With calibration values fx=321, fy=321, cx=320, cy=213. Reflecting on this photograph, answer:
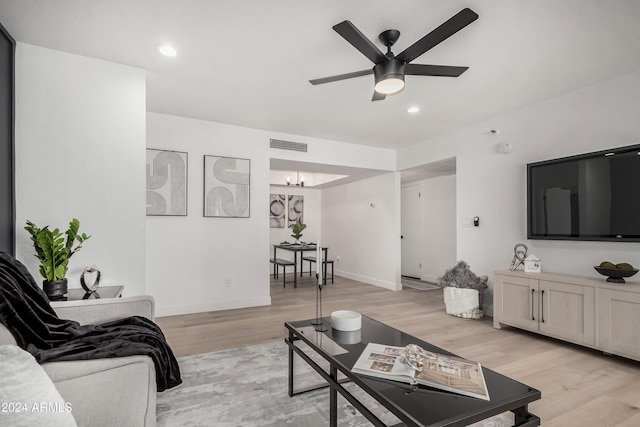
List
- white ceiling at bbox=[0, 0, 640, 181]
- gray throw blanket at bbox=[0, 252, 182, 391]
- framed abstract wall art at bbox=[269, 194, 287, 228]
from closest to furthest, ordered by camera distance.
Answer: gray throw blanket at bbox=[0, 252, 182, 391] < white ceiling at bbox=[0, 0, 640, 181] < framed abstract wall art at bbox=[269, 194, 287, 228]

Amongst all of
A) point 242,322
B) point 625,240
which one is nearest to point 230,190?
point 242,322

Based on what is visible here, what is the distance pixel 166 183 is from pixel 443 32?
3.42 m

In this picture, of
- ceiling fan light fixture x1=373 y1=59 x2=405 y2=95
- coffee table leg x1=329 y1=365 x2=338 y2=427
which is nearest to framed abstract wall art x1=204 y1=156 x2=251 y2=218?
A: ceiling fan light fixture x1=373 y1=59 x2=405 y2=95

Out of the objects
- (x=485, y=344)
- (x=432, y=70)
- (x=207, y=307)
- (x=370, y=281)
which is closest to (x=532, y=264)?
(x=485, y=344)

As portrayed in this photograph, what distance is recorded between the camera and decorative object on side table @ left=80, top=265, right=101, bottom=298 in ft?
7.84

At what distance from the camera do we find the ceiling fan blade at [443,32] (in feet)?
5.56

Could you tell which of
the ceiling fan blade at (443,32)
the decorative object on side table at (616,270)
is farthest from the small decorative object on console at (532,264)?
the ceiling fan blade at (443,32)

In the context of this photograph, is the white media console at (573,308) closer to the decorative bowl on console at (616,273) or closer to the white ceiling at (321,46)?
the decorative bowl on console at (616,273)

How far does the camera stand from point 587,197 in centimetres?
307

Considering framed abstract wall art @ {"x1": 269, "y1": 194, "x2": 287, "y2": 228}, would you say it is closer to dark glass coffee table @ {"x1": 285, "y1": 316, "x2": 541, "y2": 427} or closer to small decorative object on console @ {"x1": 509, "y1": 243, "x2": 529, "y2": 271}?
small decorative object on console @ {"x1": 509, "y1": 243, "x2": 529, "y2": 271}

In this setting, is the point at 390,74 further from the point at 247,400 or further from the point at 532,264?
the point at 532,264

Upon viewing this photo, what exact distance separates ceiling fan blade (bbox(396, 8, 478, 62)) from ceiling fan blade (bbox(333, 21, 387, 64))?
170 mm

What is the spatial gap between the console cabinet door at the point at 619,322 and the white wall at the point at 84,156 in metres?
3.87

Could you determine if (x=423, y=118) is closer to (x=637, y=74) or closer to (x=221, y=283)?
(x=637, y=74)
